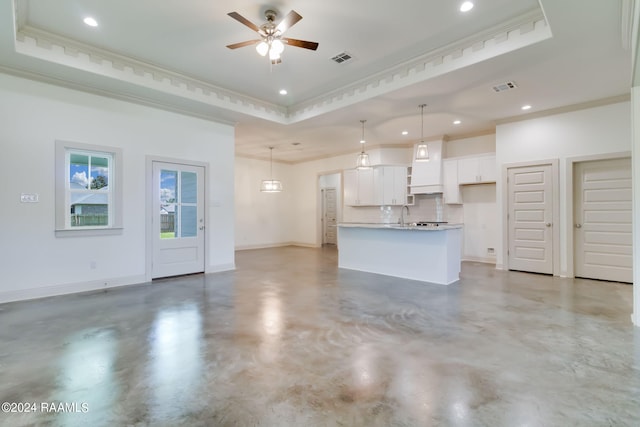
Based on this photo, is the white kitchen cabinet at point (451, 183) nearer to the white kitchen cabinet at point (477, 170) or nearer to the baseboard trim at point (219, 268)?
the white kitchen cabinet at point (477, 170)

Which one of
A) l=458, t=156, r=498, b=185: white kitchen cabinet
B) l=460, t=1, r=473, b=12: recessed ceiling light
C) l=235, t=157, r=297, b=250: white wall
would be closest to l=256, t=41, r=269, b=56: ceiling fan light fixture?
l=460, t=1, r=473, b=12: recessed ceiling light

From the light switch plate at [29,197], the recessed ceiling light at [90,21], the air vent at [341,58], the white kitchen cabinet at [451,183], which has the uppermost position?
the recessed ceiling light at [90,21]

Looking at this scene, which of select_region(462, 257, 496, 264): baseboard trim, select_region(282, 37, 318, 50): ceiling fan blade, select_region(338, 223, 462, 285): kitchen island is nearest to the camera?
select_region(282, 37, 318, 50): ceiling fan blade

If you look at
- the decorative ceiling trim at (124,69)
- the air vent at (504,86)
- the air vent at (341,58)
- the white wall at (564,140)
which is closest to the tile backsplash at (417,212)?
the white wall at (564,140)

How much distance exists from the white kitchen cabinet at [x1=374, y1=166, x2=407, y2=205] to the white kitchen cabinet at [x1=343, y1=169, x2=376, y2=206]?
0.75 ft

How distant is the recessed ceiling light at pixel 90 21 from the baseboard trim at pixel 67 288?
350cm

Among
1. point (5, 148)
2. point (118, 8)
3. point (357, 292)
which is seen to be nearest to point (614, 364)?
point (357, 292)

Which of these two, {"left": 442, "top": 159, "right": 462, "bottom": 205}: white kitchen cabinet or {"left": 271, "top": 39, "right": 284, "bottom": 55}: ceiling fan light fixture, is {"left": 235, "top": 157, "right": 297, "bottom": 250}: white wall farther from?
{"left": 271, "top": 39, "right": 284, "bottom": 55}: ceiling fan light fixture

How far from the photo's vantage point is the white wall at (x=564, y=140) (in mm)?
5043

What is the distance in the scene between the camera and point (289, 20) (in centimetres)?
294

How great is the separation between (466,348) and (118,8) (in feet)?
16.0

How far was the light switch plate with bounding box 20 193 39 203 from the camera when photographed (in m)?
4.09

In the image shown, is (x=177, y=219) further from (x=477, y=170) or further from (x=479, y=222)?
(x=479, y=222)

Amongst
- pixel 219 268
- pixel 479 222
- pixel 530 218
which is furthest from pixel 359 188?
pixel 219 268
